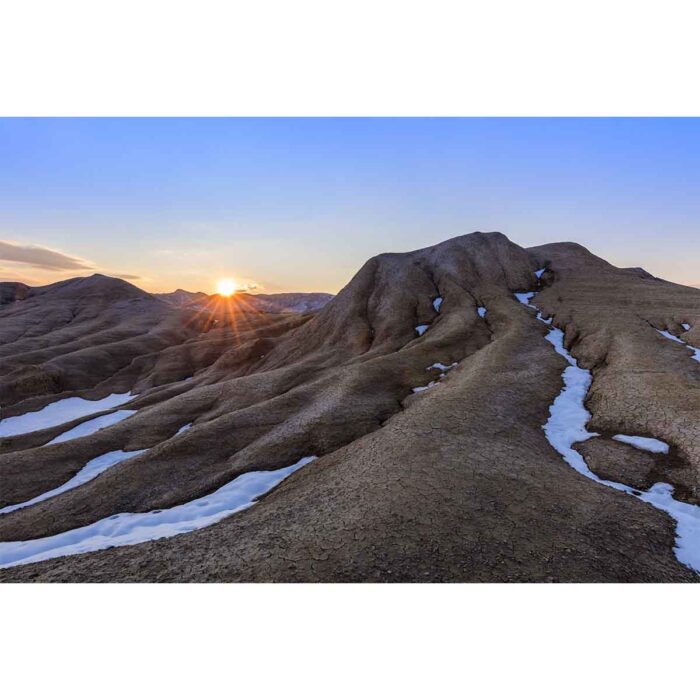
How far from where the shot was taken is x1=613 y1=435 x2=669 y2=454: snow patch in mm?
25678

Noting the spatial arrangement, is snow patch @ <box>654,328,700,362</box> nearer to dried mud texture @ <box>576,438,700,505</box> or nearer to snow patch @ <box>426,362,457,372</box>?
dried mud texture @ <box>576,438,700,505</box>

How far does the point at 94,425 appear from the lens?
173 feet

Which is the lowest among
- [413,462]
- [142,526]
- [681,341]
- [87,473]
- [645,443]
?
[87,473]

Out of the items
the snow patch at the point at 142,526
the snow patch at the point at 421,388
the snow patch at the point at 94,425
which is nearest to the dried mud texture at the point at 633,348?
the snow patch at the point at 421,388

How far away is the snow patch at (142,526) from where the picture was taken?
20703mm

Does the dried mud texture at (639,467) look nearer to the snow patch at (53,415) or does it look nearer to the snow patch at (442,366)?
the snow patch at (442,366)

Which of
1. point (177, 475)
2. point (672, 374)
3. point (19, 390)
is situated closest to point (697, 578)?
point (672, 374)

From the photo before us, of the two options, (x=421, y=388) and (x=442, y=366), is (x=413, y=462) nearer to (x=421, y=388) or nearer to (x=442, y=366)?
(x=421, y=388)

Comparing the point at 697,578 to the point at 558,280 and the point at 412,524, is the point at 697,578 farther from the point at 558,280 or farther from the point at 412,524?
the point at 558,280

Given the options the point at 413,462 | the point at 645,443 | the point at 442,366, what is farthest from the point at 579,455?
the point at 442,366

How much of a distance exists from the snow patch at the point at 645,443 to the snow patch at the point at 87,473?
134ft

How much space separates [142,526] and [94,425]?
122ft

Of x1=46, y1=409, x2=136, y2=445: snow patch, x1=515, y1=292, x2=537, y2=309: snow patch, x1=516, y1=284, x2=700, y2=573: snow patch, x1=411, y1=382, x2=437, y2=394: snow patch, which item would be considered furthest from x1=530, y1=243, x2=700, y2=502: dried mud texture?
x1=46, y1=409, x2=136, y2=445: snow patch

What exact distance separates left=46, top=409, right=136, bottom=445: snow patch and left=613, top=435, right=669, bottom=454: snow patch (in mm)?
52691
